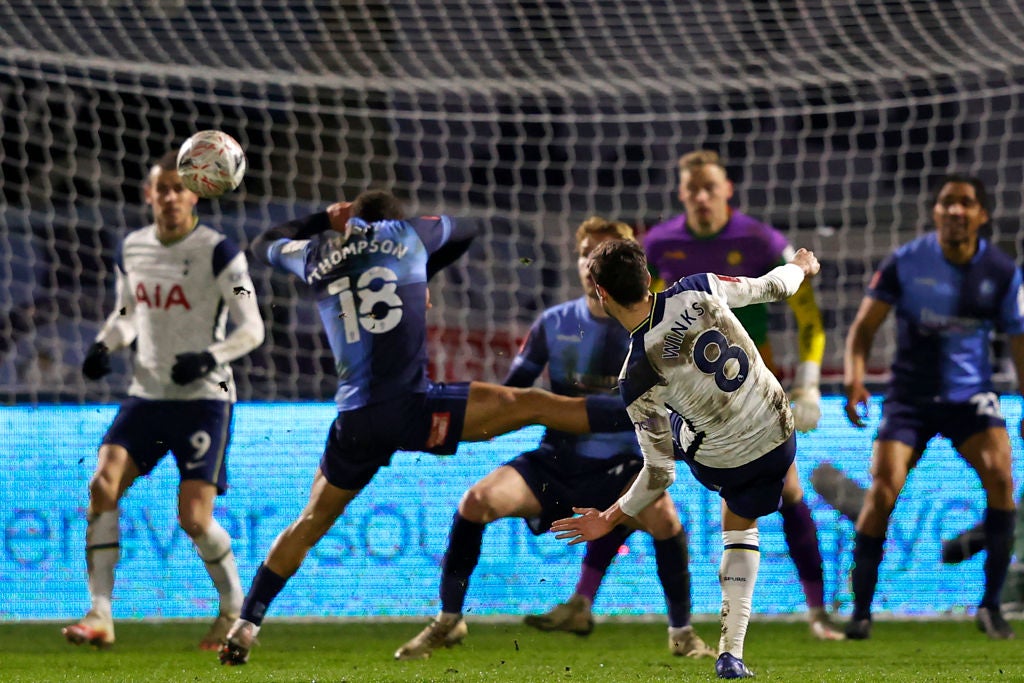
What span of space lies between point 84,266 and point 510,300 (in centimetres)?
302

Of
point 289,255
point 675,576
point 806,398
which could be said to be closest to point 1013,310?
point 806,398

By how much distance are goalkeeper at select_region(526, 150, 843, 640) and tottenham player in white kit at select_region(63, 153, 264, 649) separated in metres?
1.48

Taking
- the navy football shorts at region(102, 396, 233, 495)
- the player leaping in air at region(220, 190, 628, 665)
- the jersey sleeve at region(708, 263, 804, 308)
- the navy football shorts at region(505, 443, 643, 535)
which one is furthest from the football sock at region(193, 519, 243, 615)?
the jersey sleeve at region(708, 263, 804, 308)

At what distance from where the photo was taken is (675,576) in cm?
555

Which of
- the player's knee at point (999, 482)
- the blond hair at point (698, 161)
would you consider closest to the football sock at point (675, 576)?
the player's knee at point (999, 482)

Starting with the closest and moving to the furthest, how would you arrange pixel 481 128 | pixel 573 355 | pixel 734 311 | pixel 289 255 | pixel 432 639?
pixel 432 639, pixel 289 255, pixel 573 355, pixel 734 311, pixel 481 128

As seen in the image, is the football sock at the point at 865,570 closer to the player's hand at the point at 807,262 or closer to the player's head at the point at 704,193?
the player's head at the point at 704,193

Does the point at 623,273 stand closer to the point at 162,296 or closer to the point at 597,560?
the point at 597,560

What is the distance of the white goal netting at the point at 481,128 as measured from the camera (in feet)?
30.2

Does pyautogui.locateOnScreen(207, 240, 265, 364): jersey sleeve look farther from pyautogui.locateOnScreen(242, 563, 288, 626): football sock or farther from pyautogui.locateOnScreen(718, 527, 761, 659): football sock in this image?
pyautogui.locateOnScreen(718, 527, 761, 659): football sock

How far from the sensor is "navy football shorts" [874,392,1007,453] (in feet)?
20.7

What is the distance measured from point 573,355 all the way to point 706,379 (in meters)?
1.62

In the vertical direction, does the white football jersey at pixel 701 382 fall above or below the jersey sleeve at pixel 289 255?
below

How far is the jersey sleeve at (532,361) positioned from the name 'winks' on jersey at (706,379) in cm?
152
